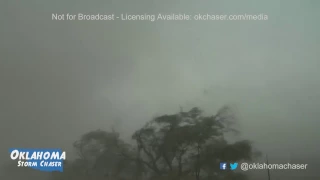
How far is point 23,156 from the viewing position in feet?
3.75

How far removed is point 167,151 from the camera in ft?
3.77

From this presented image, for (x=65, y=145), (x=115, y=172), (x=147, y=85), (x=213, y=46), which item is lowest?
(x=115, y=172)

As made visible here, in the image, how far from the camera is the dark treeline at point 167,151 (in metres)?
1.13

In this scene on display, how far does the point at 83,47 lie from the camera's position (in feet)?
3.98

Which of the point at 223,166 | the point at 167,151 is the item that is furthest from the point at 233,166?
the point at 167,151

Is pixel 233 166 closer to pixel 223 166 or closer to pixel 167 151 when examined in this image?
pixel 223 166

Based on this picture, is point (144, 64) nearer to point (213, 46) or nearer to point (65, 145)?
point (213, 46)

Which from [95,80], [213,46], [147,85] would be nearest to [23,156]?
[95,80]

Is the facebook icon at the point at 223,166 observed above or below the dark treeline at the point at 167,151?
below

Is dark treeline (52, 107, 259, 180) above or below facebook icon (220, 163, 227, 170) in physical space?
above

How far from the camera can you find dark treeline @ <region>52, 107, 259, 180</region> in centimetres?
113

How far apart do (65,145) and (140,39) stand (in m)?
0.49

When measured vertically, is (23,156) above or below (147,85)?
below

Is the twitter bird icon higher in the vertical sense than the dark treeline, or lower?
lower
